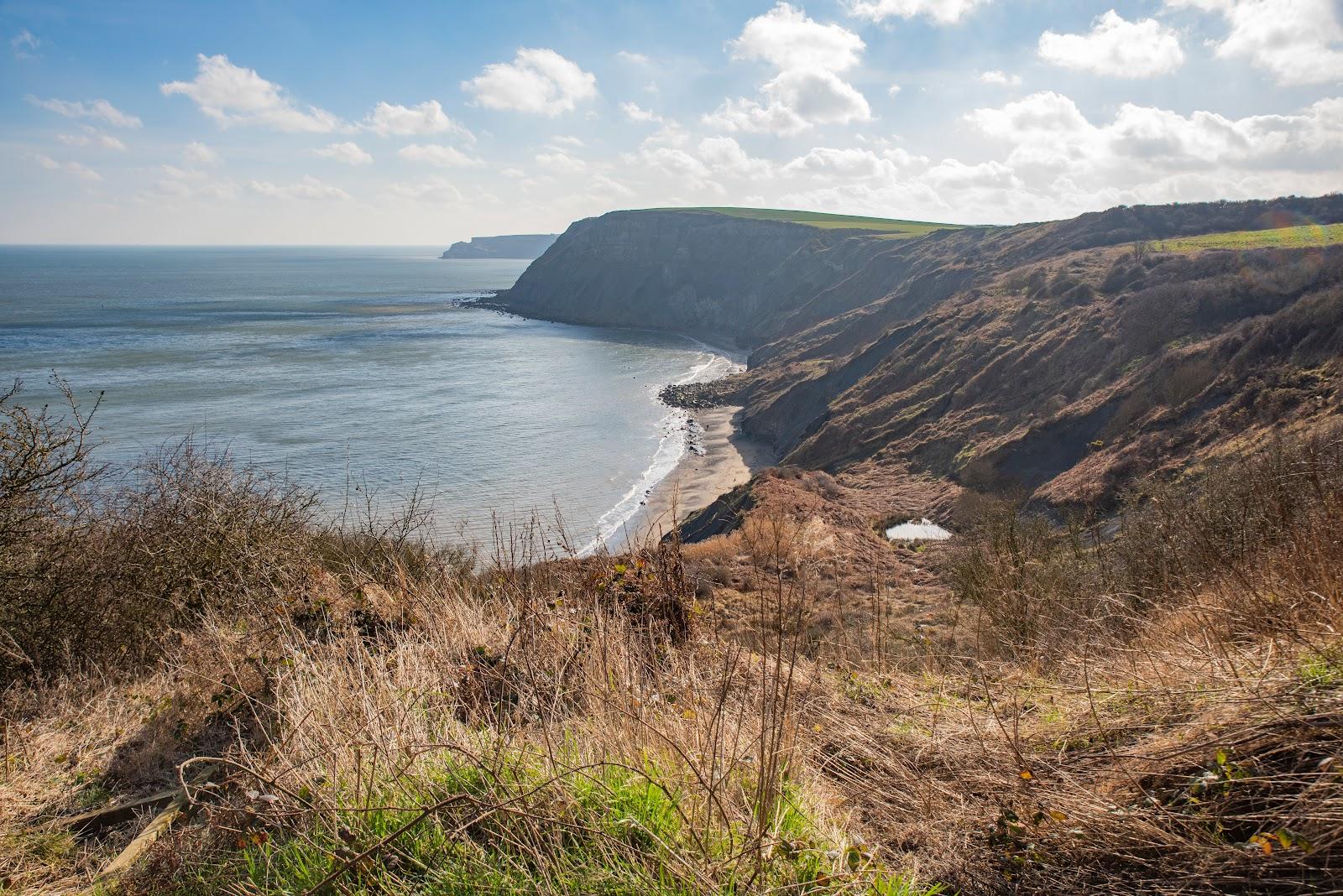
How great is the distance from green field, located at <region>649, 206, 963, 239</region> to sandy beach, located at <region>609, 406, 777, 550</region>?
54151 mm

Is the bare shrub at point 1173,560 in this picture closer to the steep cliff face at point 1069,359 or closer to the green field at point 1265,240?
the steep cliff face at point 1069,359

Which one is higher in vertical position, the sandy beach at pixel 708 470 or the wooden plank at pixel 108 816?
the wooden plank at pixel 108 816

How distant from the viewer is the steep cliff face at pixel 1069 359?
2511 cm

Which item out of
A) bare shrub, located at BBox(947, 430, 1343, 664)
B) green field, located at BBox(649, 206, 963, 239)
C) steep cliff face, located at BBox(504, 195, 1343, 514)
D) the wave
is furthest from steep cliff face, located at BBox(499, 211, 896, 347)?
bare shrub, located at BBox(947, 430, 1343, 664)

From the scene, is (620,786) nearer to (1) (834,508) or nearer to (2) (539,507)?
(1) (834,508)

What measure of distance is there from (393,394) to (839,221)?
86398mm

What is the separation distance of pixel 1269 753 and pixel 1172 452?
2566 centimetres

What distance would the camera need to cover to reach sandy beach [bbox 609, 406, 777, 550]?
33.6m

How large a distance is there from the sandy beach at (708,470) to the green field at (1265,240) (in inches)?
1096

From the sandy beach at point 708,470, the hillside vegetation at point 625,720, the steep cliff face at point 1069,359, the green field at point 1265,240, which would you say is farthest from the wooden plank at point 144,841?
the green field at point 1265,240

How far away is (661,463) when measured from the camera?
43.2 meters

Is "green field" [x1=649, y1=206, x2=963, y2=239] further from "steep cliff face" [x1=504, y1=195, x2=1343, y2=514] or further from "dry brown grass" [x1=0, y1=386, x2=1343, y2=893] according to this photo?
"dry brown grass" [x1=0, y1=386, x2=1343, y2=893]

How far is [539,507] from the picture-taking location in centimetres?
3350

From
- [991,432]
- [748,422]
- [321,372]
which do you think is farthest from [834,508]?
[321,372]
